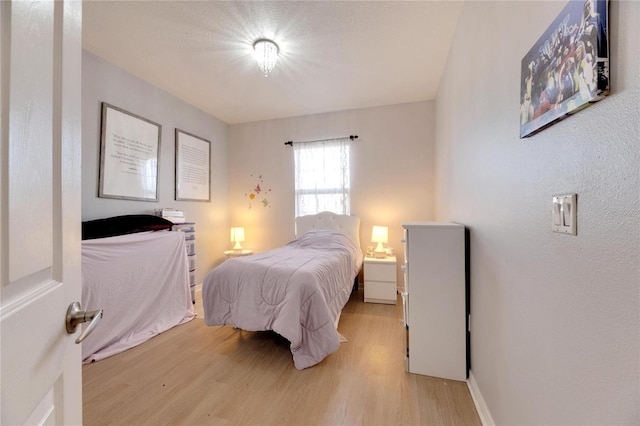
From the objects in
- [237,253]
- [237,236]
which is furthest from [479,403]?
[237,236]

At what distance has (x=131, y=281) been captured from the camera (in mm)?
2217

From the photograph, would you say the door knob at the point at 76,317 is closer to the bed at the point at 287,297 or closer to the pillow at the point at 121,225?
the bed at the point at 287,297

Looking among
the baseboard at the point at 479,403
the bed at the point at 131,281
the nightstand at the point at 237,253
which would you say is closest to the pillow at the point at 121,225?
the bed at the point at 131,281

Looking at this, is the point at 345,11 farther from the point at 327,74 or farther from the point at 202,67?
the point at 202,67

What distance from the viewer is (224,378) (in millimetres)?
1720

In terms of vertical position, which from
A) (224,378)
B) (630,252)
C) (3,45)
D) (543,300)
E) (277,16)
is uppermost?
(277,16)

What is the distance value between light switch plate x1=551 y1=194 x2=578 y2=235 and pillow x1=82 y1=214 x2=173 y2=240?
9.57ft

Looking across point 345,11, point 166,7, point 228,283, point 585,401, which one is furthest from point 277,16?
point 585,401

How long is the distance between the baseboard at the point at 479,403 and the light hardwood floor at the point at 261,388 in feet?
0.12

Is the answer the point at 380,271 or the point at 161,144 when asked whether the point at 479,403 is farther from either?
the point at 161,144

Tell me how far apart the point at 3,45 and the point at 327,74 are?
2.70 meters

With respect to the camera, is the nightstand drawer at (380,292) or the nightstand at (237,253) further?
the nightstand at (237,253)

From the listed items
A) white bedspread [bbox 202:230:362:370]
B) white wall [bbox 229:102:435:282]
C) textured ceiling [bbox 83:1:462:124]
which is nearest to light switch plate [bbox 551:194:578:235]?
white bedspread [bbox 202:230:362:370]

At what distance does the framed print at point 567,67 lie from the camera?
58 centimetres
